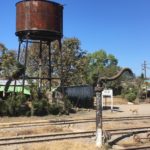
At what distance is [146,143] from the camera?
1545 centimetres

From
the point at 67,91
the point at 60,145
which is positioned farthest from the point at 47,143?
the point at 67,91

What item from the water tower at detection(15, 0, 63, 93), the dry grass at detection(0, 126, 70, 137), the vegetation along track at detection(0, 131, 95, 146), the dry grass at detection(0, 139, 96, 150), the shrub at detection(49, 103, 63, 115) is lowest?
the dry grass at detection(0, 139, 96, 150)

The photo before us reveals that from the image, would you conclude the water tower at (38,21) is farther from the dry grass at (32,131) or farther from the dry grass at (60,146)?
the dry grass at (60,146)

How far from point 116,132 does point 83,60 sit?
36951 mm

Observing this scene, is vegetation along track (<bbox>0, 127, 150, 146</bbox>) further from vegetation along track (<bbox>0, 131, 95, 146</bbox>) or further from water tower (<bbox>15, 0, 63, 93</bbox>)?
water tower (<bbox>15, 0, 63, 93</bbox>)

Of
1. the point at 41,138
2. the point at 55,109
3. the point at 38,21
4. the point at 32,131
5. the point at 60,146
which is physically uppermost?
the point at 38,21

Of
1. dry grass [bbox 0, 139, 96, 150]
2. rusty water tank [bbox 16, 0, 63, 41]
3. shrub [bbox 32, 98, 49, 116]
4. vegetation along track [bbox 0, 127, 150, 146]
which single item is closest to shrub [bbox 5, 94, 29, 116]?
shrub [bbox 32, 98, 49, 116]

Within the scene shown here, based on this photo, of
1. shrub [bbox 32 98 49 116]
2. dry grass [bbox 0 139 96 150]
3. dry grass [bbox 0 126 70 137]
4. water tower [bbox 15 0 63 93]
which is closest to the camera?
dry grass [bbox 0 139 96 150]

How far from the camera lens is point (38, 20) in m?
31.6

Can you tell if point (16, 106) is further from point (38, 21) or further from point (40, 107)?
point (38, 21)

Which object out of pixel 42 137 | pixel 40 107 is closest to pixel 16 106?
pixel 40 107

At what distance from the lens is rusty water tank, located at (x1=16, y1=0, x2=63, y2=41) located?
103ft

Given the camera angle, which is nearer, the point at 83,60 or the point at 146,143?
the point at 146,143

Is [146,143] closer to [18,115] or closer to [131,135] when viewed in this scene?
[131,135]
